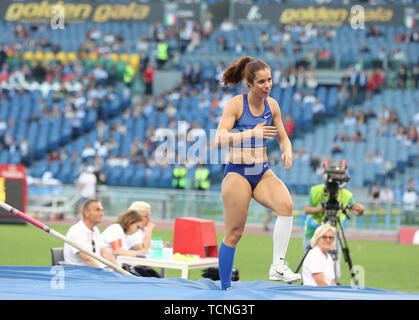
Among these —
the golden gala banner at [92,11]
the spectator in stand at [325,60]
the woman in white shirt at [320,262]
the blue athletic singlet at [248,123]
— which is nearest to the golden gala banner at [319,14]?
the golden gala banner at [92,11]

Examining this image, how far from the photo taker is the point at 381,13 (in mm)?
28500

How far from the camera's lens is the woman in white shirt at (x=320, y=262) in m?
8.06

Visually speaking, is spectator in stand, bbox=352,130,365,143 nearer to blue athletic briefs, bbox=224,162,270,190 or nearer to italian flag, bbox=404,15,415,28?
italian flag, bbox=404,15,415,28

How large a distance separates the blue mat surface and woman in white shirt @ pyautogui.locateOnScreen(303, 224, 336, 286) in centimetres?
105

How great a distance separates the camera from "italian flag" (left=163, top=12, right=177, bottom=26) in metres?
30.8

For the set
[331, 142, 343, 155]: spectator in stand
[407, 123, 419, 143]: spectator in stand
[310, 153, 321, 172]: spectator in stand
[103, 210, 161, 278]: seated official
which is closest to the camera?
[103, 210, 161, 278]: seated official

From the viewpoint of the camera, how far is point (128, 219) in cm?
946

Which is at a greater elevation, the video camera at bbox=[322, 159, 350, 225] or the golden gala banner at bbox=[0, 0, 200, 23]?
the golden gala banner at bbox=[0, 0, 200, 23]

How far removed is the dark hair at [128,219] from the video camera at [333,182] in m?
2.26

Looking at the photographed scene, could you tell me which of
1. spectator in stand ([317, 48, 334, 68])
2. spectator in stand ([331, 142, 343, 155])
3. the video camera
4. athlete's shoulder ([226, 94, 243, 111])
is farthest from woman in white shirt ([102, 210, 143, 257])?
spectator in stand ([317, 48, 334, 68])

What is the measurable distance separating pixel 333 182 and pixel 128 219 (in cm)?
251

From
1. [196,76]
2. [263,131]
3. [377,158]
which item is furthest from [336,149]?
[263,131]

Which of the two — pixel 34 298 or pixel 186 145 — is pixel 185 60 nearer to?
pixel 186 145

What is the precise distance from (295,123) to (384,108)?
8.94 feet
